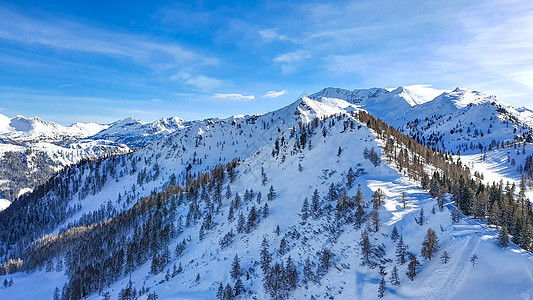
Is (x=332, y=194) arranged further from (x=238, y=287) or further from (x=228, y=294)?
(x=228, y=294)

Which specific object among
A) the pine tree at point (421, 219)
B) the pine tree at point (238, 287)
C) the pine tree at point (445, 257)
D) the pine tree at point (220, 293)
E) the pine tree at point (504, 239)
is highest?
the pine tree at point (504, 239)

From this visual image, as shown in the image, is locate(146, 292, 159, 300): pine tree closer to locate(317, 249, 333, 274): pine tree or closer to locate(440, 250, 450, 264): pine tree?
locate(317, 249, 333, 274): pine tree

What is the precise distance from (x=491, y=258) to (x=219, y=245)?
65.7 m

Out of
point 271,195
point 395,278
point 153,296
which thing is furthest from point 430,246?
point 153,296

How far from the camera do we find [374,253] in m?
51.6

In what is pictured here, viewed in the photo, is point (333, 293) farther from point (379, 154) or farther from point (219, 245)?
Answer: point (379, 154)

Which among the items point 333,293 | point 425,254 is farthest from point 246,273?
point 425,254

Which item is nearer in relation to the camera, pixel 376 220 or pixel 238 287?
pixel 376 220

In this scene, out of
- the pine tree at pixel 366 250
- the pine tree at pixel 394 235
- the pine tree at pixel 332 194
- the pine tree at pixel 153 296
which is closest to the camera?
the pine tree at pixel 366 250

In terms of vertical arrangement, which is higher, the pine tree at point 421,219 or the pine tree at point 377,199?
the pine tree at point 377,199

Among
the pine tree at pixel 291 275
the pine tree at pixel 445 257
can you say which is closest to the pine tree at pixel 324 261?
the pine tree at pixel 291 275

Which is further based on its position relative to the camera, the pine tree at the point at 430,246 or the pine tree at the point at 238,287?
the pine tree at the point at 238,287

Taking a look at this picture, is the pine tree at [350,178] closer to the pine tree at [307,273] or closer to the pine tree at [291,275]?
the pine tree at [307,273]

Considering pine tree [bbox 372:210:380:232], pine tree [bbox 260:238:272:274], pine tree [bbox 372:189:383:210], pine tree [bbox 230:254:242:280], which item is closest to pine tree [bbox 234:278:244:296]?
pine tree [bbox 230:254:242:280]
